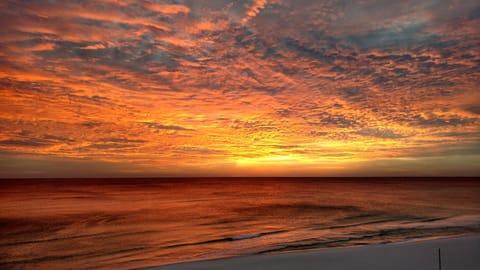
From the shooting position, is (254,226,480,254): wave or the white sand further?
(254,226,480,254): wave

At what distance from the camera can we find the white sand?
7.32 meters

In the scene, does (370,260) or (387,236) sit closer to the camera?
(370,260)

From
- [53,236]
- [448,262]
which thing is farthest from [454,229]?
[53,236]

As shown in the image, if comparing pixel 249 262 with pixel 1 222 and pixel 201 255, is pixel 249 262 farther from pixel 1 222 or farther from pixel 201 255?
pixel 1 222

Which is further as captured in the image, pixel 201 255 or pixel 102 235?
pixel 102 235

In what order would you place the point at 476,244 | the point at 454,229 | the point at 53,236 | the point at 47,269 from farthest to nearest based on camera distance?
the point at 53,236
the point at 454,229
the point at 47,269
the point at 476,244

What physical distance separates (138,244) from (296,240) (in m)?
7.11

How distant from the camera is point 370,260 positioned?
791 cm

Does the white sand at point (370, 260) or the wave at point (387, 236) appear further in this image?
the wave at point (387, 236)

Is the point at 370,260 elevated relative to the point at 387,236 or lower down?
elevated

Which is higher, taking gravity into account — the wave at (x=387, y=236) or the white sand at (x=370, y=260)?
the white sand at (x=370, y=260)

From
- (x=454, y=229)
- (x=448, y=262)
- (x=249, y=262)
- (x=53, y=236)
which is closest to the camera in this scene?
(x=448, y=262)

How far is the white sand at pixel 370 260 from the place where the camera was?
732 centimetres

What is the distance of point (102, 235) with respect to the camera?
1878cm
